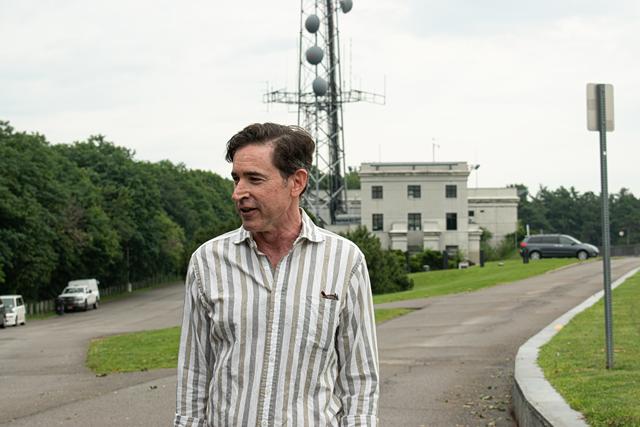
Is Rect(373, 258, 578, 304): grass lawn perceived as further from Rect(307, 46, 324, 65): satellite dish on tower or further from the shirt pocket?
the shirt pocket

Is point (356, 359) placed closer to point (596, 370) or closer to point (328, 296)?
point (328, 296)

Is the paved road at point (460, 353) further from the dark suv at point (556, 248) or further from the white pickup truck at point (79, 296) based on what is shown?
the white pickup truck at point (79, 296)

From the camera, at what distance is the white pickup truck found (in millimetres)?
61469

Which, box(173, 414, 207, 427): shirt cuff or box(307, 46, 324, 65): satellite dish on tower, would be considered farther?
box(307, 46, 324, 65): satellite dish on tower

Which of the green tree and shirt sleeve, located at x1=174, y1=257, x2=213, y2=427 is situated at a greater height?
shirt sleeve, located at x1=174, y1=257, x2=213, y2=427

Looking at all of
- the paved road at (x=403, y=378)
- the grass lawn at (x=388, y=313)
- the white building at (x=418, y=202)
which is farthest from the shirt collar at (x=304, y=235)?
the white building at (x=418, y=202)

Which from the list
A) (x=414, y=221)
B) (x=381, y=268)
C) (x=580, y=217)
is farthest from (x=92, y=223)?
(x=580, y=217)

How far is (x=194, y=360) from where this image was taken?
4145 millimetres

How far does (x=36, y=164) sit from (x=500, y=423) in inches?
2266

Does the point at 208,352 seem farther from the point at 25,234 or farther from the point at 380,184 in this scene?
the point at 380,184

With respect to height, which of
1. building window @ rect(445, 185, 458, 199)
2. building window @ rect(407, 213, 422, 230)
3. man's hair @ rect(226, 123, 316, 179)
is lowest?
building window @ rect(407, 213, 422, 230)

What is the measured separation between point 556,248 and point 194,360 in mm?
66173

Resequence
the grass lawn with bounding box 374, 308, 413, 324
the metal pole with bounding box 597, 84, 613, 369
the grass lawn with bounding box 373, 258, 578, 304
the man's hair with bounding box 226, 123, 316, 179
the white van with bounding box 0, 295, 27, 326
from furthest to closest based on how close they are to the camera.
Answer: the white van with bounding box 0, 295, 27, 326, the grass lawn with bounding box 373, 258, 578, 304, the grass lawn with bounding box 374, 308, 413, 324, the metal pole with bounding box 597, 84, 613, 369, the man's hair with bounding box 226, 123, 316, 179

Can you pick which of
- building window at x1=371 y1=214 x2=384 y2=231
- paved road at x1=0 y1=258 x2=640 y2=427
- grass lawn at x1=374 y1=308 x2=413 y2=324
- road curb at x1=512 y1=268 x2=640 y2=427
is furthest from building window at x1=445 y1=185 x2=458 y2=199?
road curb at x1=512 y1=268 x2=640 y2=427
